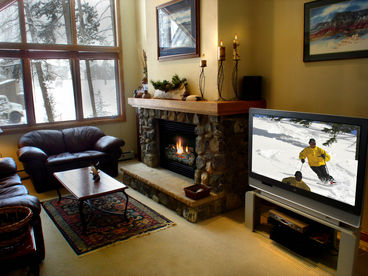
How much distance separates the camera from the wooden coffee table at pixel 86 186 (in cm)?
325

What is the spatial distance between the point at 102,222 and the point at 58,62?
10.7 ft

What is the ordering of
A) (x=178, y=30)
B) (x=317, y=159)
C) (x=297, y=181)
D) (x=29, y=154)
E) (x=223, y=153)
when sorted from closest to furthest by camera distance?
1. (x=317, y=159)
2. (x=297, y=181)
3. (x=223, y=153)
4. (x=178, y=30)
5. (x=29, y=154)

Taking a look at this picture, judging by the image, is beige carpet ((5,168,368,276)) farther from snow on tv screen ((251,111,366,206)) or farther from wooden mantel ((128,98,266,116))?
wooden mantel ((128,98,266,116))

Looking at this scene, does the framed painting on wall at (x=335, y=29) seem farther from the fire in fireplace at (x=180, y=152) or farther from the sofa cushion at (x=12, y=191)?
the sofa cushion at (x=12, y=191)

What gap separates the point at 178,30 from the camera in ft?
13.2

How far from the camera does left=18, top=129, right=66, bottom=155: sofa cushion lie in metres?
4.93

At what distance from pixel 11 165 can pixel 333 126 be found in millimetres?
3773

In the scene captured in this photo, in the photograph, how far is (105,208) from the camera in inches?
154

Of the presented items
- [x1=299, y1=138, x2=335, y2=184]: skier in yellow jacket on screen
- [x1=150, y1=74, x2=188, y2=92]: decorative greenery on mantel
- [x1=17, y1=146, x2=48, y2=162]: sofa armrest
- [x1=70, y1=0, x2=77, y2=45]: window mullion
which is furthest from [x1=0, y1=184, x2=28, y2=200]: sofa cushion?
[x1=70, y1=0, x2=77, y2=45]: window mullion

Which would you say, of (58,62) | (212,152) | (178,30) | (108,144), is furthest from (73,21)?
(212,152)

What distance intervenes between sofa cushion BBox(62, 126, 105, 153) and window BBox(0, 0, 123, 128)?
0.36m

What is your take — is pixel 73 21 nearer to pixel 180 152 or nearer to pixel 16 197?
pixel 180 152

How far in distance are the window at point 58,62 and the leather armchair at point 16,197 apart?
1453 mm

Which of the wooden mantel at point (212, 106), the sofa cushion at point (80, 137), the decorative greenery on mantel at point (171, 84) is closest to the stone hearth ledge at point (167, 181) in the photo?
the wooden mantel at point (212, 106)
